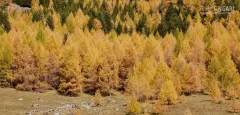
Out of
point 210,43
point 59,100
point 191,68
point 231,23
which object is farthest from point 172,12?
point 59,100

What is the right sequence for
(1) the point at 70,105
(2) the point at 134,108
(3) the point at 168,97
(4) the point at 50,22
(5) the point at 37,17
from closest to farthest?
1. (2) the point at 134,108
2. (3) the point at 168,97
3. (1) the point at 70,105
4. (4) the point at 50,22
5. (5) the point at 37,17

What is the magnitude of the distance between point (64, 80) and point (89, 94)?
240 inches

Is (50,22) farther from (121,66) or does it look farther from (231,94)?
(231,94)

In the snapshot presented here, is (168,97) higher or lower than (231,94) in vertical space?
higher

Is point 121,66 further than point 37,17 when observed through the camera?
No

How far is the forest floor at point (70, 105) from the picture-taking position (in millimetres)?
71312

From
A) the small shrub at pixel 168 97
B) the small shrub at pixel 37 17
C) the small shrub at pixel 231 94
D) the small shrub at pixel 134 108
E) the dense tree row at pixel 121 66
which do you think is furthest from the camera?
the small shrub at pixel 37 17

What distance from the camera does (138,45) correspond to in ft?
395

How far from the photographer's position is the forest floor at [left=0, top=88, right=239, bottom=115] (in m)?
71.3

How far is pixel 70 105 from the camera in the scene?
82.9m

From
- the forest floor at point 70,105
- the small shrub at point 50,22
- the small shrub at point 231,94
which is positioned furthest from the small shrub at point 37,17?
the small shrub at point 231,94

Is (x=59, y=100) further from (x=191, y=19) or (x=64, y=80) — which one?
(x=191, y=19)

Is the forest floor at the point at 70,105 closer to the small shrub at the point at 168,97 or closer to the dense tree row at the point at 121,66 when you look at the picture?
the small shrub at the point at 168,97

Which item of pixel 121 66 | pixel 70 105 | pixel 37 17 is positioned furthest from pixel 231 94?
pixel 37 17
